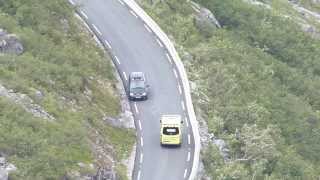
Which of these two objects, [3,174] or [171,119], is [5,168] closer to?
[3,174]

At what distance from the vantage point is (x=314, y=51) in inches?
2965

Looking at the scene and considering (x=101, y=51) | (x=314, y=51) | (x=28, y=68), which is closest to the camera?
(x=28, y=68)

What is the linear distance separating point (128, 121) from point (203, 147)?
6479 mm

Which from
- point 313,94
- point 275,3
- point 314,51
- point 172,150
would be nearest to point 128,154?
point 172,150

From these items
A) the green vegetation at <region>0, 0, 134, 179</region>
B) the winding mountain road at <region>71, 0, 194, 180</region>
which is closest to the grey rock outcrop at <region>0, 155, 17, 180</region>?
the green vegetation at <region>0, 0, 134, 179</region>

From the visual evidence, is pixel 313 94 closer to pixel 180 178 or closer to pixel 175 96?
pixel 175 96

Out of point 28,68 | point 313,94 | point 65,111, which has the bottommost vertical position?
point 313,94

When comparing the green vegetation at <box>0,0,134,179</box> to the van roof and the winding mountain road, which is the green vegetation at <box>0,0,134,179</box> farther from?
the van roof

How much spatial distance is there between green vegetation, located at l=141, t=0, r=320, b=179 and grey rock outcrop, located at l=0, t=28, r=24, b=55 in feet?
47.5

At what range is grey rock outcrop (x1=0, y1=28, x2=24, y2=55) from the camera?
139 feet

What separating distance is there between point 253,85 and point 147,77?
10.5 m

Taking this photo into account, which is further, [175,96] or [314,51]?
[314,51]

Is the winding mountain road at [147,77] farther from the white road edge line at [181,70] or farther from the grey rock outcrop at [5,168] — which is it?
the grey rock outcrop at [5,168]

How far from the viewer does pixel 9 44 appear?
4275 centimetres
